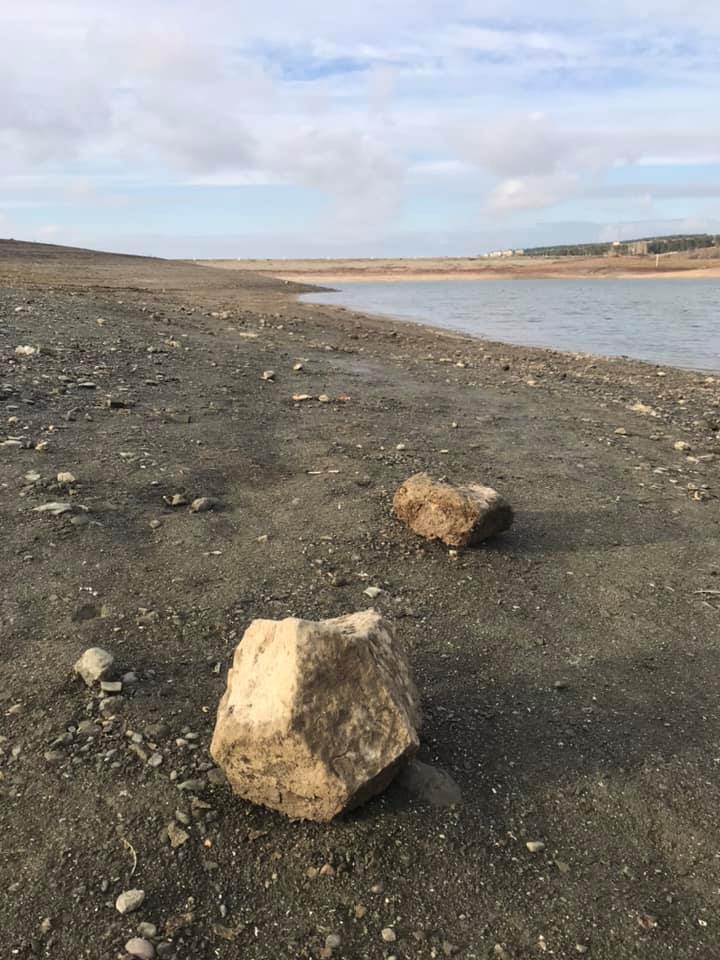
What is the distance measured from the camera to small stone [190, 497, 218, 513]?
4898mm

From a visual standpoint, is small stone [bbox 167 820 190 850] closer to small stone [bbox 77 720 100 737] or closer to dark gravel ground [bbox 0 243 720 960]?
dark gravel ground [bbox 0 243 720 960]

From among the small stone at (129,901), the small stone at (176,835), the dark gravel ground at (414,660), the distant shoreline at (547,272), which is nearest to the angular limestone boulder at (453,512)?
the dark gravel ground at (414,660)

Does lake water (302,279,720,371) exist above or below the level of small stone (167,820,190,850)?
below

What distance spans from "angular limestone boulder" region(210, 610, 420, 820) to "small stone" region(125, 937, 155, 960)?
56 centimetres

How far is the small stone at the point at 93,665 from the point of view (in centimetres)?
301

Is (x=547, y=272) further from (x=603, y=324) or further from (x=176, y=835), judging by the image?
(x=176, y=835)

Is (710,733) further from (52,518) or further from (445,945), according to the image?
(52,518)

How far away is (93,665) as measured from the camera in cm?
304

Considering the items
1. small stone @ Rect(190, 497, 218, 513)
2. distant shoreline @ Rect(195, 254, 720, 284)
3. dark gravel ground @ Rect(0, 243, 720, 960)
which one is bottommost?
distant shoreline @ Rect(195, 254, 720, 284)

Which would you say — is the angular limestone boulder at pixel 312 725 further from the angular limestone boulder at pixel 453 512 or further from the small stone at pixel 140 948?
the angular limestone boulder at pixel 453 512

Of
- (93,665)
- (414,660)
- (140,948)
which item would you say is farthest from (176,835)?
(414,660)

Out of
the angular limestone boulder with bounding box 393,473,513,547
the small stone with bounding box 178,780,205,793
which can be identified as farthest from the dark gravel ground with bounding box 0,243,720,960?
the angular limestone boulder with bounding box 393,473,513,547

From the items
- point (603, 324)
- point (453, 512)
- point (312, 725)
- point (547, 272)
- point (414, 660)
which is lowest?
point (547, 272)

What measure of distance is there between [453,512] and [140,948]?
303 cm
